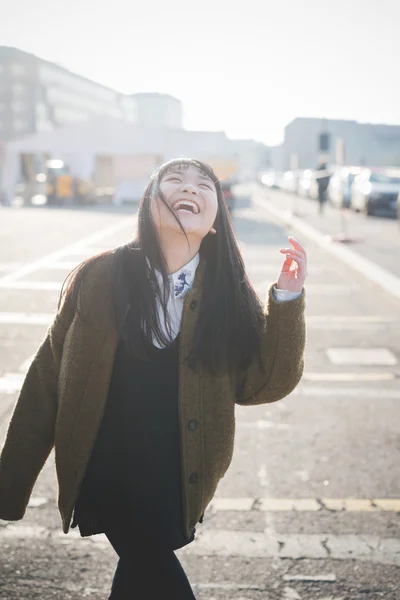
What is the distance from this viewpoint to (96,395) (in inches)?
89.4

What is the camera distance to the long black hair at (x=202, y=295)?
226cm

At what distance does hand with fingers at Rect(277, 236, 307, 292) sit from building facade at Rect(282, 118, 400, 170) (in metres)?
111

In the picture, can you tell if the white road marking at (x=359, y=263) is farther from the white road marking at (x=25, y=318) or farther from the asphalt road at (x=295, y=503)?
the white road marking at (x=25, y=318)

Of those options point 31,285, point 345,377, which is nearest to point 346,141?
point 31,285

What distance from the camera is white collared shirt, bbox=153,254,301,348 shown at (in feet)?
7.61

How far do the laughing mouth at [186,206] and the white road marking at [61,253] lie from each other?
10.3 meters

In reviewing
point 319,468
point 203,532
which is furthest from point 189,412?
point 319,468

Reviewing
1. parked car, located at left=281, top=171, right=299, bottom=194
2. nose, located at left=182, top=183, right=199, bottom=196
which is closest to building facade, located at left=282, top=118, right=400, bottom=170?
parked car, located at left=281, top=171, right=299, bottom=194

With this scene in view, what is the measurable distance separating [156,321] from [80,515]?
632 millimetres

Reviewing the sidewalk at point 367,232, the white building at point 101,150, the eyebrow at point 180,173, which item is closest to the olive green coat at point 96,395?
the eyebrow at point 180,173

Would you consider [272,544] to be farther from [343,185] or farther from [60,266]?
[343,185]

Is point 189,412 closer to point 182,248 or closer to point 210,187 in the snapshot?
point 182,248

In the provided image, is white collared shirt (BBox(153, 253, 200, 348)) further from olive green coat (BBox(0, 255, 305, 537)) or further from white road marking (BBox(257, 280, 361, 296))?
white road marking (BBox(257, 280, 361, 296))

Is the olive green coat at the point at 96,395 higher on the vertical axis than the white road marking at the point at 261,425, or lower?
higher
